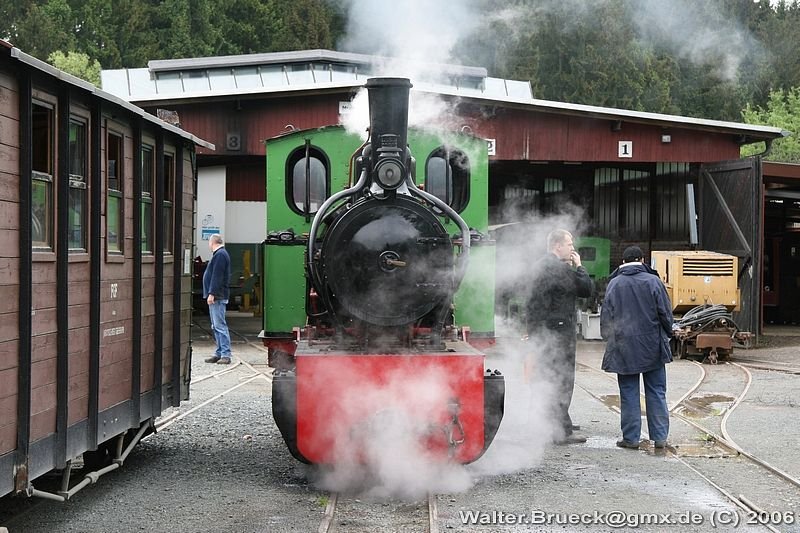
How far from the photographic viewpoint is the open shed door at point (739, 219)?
16.5 m

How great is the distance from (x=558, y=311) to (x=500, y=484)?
5.99 ft

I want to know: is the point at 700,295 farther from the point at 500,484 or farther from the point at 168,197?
the point at 168,197

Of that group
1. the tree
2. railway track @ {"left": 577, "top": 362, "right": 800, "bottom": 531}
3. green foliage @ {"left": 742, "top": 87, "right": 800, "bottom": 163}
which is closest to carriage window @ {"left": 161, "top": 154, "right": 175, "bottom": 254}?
railway track @ {"left": 577, "top": 362, "right": 800, "bottom": 531}

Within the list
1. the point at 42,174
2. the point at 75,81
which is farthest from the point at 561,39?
the point at 42,174

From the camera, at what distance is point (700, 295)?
15.4 meters

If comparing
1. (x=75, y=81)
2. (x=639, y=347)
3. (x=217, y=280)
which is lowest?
(x=639, y=347)

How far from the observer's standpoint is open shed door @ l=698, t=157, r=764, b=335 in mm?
16531

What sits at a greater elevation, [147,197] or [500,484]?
[147,197]

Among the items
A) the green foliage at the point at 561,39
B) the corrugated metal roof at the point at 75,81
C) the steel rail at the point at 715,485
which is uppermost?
the green foliage at the point at 561,39

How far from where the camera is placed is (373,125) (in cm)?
627

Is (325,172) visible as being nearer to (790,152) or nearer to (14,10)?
(790,152)

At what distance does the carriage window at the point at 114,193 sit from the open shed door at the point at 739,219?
12.9 m

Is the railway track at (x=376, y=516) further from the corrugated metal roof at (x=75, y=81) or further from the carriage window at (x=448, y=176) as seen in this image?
the carriage window at (x=448, y=176)

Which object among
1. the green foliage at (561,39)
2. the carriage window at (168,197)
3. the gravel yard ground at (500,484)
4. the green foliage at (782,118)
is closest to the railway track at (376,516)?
the gravel yard ground at (500,484)
